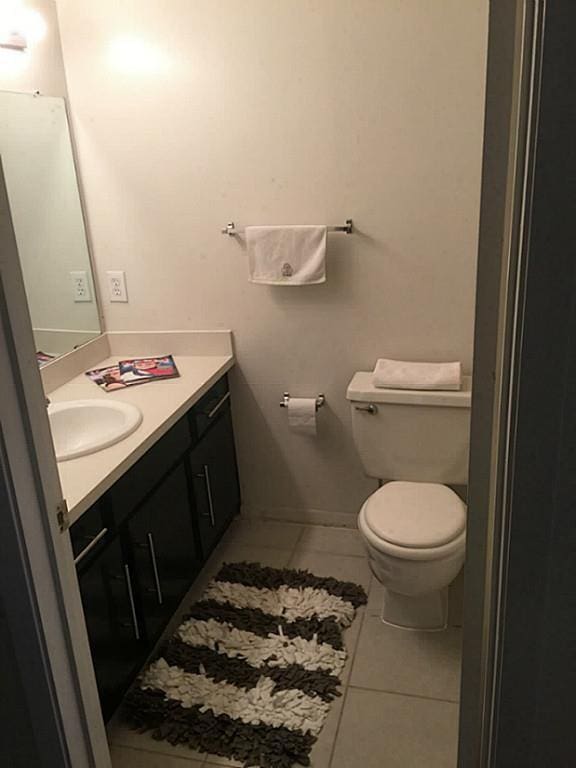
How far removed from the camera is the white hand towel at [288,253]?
7.40 feet

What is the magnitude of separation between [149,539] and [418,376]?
41.6 inches

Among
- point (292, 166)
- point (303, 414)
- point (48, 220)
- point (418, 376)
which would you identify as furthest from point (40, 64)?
point (418, 376)

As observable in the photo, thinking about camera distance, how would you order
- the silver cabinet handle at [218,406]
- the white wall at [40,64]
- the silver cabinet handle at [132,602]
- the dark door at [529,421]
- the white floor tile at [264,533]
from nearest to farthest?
the dark door at [529,421]
the silver cabinet handle at [132,602]
the white wall at [40,64]
the silver cabinet handle at [218,406]
the white floor tile at [264,533]


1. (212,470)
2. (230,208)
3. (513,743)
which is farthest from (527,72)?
(212,470)

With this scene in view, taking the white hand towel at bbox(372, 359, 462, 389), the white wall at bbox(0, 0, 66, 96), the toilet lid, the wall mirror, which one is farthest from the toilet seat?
the white wall at bbox(0, 0, 66, 96)

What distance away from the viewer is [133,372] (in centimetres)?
238

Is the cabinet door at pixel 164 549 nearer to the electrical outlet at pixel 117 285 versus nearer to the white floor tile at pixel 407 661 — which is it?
the white floor tile at pixel 407 661

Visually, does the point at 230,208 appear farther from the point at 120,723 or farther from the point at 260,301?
the point at 120,723

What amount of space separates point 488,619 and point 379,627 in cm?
143

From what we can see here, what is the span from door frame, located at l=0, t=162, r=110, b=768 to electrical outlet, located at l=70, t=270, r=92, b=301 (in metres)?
1.46

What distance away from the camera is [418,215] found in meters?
2.21

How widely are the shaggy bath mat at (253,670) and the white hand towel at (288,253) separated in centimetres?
112

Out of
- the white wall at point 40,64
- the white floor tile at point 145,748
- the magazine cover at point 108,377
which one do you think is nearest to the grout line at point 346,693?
the white floor tile at point 145,748

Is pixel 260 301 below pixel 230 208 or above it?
below
